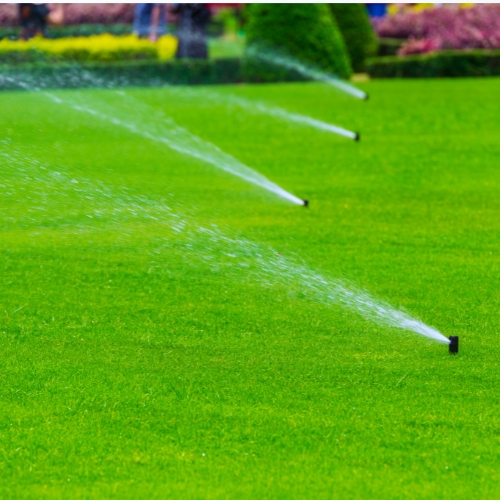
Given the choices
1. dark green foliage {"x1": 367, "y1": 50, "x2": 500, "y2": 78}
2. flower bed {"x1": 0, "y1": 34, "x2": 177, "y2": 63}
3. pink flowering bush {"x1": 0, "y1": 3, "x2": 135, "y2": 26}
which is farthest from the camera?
pink flowering bush {"x1": 0, "y1": 3, "x2": 135, "y2": 26}

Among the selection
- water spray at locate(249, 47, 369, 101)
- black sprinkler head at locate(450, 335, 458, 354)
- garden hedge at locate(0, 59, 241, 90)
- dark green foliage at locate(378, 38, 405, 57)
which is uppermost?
dark green foliage at locate(378, 38, 405, 57)

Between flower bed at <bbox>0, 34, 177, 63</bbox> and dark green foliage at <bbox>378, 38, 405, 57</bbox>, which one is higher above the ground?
dark green foliage at <bbox>378, 38, 405, 57</bbox>

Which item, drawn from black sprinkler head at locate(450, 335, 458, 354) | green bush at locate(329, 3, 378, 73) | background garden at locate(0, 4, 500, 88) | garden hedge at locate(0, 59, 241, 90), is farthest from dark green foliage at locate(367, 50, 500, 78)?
black sprinkler head at locate(450, 335, 458, 354)

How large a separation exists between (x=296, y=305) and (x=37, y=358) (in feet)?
4.68

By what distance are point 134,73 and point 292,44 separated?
262 centimetres

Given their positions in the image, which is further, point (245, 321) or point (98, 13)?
point (98, 13)

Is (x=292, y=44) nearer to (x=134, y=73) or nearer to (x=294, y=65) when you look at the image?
(x=294, y=65)

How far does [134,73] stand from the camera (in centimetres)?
1677

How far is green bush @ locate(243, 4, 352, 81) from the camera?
15.8 m

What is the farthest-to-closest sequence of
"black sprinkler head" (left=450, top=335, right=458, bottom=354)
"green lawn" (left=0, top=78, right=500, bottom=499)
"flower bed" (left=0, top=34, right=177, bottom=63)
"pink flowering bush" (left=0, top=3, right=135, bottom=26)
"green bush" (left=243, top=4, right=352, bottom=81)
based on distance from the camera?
"pink flowering bush" (left=0, top=3, right=135, bottom=26), "flower bed" (left=0, top=34, right=177, bottom=63), "green bush" (left=243, top=4, right=352, bottom=81), "black sprinkler head" (left=450, top=335, right=458, bottom=354), "green lawn" (left=0, top=78, right=500, bottom=499)

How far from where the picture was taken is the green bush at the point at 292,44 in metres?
15.8

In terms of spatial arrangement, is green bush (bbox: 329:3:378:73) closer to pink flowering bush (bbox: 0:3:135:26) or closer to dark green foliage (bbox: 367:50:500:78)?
dark green foliage (bbox: 367:50:500:78)

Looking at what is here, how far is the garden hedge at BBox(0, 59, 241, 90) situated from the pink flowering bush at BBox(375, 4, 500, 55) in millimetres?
3133

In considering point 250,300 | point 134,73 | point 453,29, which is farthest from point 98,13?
point 250,300
